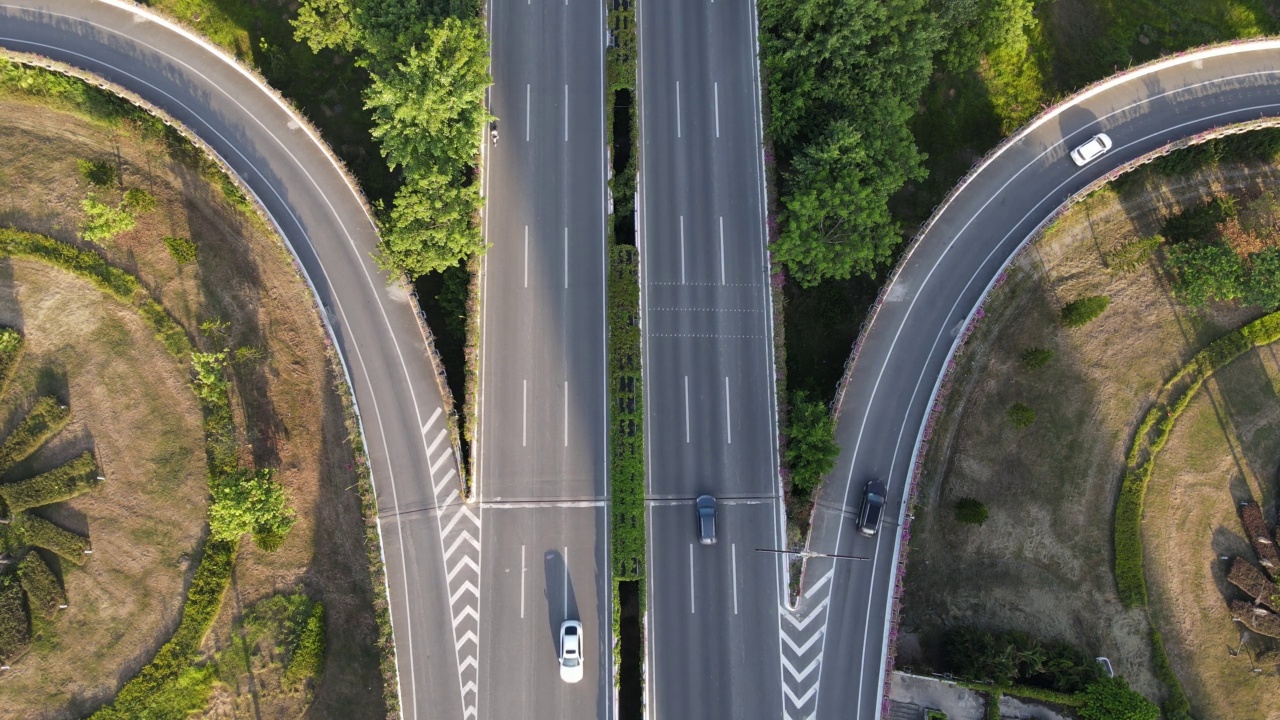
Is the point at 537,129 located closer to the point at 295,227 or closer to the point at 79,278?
the point at 295,227

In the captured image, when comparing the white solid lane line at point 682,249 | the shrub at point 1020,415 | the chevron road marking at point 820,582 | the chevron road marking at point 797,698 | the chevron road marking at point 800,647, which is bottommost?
the chevron road marking at point 797,698

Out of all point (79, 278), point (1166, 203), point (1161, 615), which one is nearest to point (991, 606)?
point (1161, 615)

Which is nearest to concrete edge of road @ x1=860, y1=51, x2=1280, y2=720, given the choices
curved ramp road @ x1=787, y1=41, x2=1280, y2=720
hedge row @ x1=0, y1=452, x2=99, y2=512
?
curved ramp road @ x1=787, y1=41, x2=1280, y2=720

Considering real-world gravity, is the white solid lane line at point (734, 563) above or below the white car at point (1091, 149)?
below

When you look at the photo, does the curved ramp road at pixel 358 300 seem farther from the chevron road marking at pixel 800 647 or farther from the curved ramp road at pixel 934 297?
the curved ramp road at pixel 934 297

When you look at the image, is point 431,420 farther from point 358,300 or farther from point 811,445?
point 811,445

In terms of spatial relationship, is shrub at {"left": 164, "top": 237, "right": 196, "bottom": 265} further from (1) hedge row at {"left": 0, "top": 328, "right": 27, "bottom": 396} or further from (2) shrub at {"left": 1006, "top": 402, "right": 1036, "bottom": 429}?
(2) shrub at {"left": 1006, "top": 402, "right": 1036, "bottom": 429}

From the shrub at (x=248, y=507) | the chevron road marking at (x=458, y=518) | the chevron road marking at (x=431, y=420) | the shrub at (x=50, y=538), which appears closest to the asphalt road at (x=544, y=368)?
the chevron road marking at (x=458, y=518)
